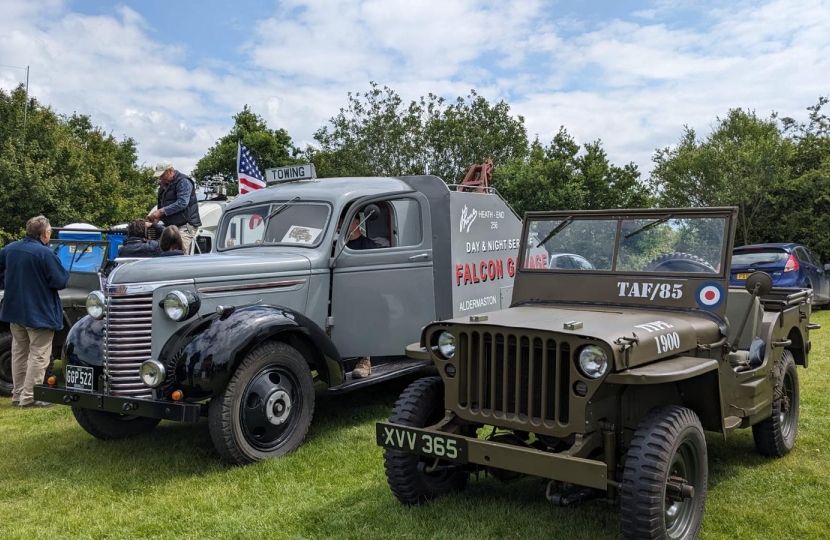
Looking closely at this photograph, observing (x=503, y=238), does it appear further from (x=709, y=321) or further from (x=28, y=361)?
(x=28, y=361)

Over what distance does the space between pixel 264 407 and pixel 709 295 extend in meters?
3.18

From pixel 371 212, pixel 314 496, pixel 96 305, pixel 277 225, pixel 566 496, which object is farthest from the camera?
pixel 277 225

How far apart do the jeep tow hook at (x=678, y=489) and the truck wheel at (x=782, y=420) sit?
181 cm

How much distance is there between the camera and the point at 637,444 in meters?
3.39

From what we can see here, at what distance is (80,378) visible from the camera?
529 centimetres

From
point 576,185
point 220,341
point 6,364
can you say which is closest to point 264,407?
point 220,341

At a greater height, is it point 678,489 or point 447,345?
point 447,345

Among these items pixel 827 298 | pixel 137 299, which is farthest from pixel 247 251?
pixel 827 298

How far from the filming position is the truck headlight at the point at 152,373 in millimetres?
4980

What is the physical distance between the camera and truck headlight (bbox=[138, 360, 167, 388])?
16.3 ft

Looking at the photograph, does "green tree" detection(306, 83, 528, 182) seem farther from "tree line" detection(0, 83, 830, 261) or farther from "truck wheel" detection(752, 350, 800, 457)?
"truck wheel" detection(752, 350, 800, 457)

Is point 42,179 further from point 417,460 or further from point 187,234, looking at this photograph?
point 417,460

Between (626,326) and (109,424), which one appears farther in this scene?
(109,424)

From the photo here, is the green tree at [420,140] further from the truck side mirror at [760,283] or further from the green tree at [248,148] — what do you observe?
the truck side mirror at [760,283]
